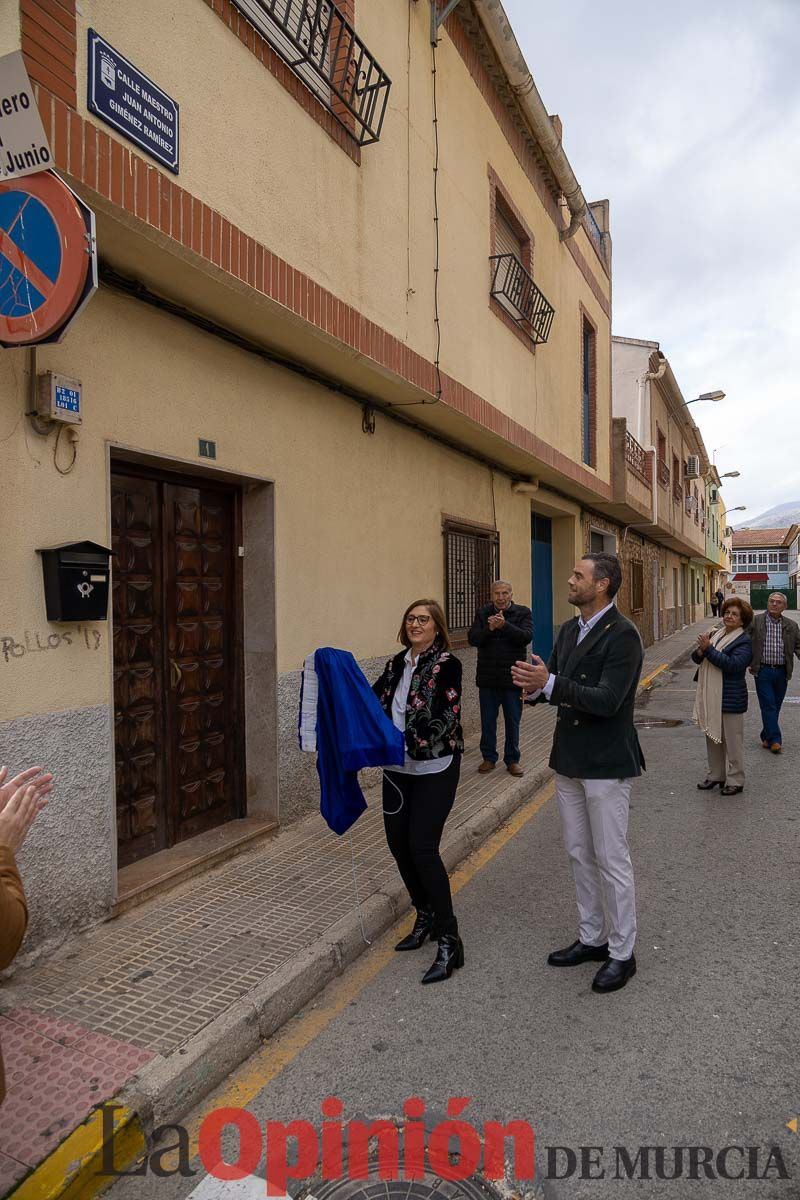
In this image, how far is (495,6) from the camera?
7766mm

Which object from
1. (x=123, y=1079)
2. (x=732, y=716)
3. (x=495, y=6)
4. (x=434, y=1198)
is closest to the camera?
(x=434, y=1198)

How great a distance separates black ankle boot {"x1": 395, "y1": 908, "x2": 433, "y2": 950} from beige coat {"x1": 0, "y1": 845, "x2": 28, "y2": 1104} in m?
2.35

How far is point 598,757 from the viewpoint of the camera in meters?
3.53

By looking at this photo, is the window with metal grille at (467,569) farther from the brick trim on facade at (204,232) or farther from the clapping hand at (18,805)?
the clapping hand at (18,805)

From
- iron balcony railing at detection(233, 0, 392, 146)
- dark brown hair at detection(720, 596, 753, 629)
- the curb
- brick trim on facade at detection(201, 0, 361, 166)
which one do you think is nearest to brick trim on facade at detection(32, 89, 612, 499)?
brick trim on facade at detection(201, 0, 361, 166)

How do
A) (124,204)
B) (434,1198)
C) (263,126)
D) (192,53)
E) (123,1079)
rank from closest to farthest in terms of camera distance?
1. (434,1198)
2. (123,1079)
3. (124,204)
4. (192,53)
5. (263,126)

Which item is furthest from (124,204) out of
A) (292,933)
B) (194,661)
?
(292,933)

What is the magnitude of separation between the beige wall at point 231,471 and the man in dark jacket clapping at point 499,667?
87 centimetres

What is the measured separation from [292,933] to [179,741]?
162 centimetres

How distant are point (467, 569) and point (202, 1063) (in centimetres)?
708

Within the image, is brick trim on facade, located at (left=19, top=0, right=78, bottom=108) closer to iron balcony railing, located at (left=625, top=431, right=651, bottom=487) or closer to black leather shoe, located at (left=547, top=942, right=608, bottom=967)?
black leather shoe, located at (left=547, top=942, right=608, bottom=967)

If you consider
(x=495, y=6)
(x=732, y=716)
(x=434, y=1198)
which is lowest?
(x=434, y=1198)

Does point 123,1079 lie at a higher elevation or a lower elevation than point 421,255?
lower

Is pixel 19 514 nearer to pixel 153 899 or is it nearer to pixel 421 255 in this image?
pixel 153 899
